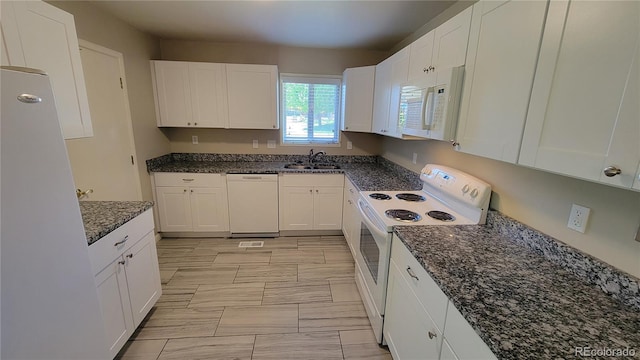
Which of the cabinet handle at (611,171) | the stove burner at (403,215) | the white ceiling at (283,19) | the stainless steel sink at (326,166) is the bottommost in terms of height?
the stove burner at (403,215)

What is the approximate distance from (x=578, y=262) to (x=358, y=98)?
2.53 metres

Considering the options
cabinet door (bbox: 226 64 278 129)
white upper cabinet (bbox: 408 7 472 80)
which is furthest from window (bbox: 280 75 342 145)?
white upper cabinet (bbox: 408 7 472 80)

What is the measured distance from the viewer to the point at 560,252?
1159mm

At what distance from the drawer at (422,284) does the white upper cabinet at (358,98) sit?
6.39ft

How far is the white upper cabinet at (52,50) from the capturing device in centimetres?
114

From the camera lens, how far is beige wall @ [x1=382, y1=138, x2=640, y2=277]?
95 centimetres

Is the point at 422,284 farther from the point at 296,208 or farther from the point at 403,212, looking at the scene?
the point at 296,208

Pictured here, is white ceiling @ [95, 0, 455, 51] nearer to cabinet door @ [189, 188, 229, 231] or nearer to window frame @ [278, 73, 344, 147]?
window frame @ [278, 73, 344, 147]

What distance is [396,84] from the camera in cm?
237

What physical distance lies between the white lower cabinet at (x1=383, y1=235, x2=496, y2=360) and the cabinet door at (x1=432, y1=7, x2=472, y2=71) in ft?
3.68

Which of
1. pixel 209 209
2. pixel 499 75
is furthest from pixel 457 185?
pixel 209 209

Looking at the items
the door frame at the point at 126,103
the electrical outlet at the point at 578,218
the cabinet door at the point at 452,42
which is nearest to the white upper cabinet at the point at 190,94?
the door frame at the point at 126,103

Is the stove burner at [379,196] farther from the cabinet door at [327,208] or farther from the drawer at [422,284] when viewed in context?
the cabinet door at [327,208]

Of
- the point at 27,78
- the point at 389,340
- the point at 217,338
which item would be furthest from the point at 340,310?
the point at 27,78
